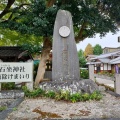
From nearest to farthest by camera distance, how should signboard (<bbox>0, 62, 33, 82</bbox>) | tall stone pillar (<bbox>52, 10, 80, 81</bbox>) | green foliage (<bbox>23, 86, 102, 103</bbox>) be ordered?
green foliage (<bbox>23, 86, 102, 103</bbox>)
signboard (<bbox>0, 62, 33, 82</bbox>)
tall stone pillar (<bbox>52, 10, 80, 81</bbox>)

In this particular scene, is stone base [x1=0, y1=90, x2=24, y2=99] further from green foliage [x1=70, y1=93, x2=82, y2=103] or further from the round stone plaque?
the round stone plaque

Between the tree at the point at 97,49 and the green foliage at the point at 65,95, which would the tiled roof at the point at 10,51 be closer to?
the green foliage at the point at 65,95

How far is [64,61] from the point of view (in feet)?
27.0

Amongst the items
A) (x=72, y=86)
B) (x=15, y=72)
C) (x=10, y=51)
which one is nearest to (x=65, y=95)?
(x=72, y=86)

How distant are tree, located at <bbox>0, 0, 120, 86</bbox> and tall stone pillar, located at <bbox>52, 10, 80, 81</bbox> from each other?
4.15ft

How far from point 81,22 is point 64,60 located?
419 cm

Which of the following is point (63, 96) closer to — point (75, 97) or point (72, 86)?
point (75, 97)

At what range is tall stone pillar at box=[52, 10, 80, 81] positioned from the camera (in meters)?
8.20

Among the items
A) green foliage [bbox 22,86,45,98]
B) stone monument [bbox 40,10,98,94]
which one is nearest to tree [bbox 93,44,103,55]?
stone monument [bbox 40,10,98,94]

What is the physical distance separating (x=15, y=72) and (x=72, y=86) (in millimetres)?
2737

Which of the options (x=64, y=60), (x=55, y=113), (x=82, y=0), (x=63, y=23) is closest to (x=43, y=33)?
(x=63, y=23)

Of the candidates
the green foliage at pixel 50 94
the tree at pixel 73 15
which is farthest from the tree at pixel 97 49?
the green foliage at pixel 50 94

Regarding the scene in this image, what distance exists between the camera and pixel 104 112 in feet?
16.6

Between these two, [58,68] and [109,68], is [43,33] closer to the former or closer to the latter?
[58,68]
